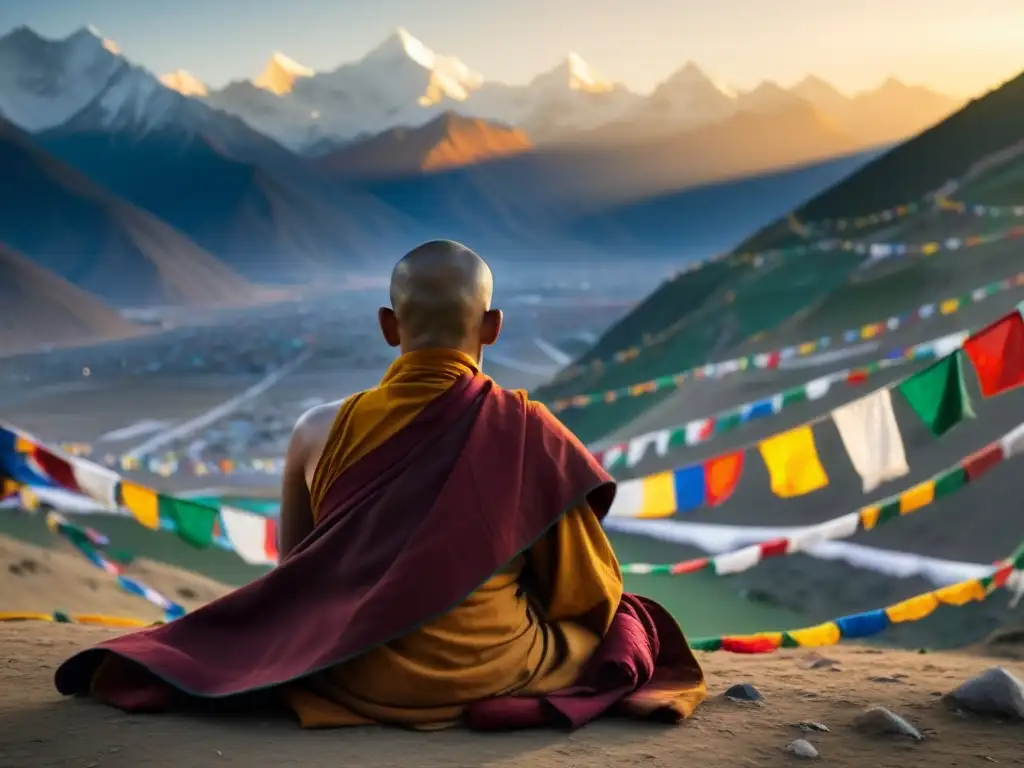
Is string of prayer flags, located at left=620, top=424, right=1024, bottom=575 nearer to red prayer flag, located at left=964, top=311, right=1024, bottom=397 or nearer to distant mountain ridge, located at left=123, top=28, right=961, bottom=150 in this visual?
red prayer flag, located at left=964, top=311, right=1024, bottom=397

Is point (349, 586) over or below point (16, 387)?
below

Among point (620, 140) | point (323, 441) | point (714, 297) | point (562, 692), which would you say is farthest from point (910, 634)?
point (620, 140)

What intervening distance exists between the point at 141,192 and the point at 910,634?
31.1ft

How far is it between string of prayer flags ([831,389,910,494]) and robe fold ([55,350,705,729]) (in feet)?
6.31

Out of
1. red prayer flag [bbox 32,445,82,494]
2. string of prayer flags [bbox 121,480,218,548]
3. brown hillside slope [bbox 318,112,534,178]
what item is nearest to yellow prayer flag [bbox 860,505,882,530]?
string of prayer flags [bbox 121,480,218,548]

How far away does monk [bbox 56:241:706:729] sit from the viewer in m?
1.91

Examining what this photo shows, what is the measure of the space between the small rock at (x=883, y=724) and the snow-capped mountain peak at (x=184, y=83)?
9.85 metres

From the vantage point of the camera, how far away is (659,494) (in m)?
3.91

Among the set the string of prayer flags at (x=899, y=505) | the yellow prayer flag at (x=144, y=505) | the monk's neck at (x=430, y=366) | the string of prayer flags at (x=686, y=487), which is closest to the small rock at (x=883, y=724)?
the monk's neck at (x=430, y=366)

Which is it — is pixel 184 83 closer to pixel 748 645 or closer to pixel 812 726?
pixel 748 645

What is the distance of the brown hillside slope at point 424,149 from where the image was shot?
39.8ft

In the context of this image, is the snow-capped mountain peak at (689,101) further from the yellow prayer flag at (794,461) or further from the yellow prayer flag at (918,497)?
the yellow prayer flag at (918,497)

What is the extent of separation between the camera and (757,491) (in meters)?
6.21

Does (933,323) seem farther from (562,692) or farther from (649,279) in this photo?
(562,692)
